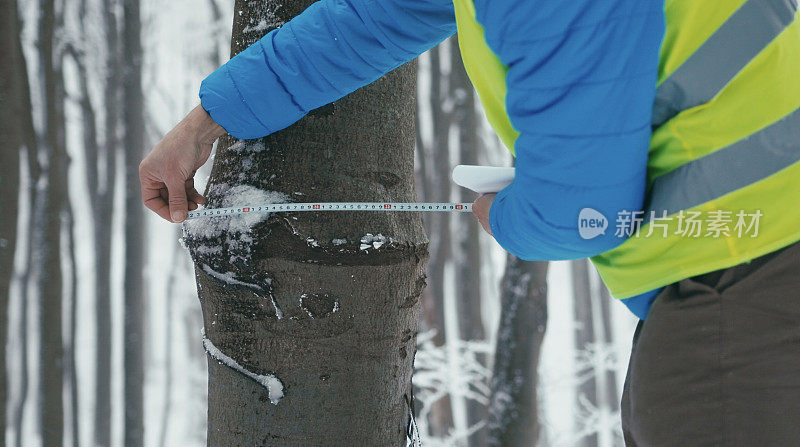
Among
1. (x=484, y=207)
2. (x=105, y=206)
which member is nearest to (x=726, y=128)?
(x=484, y=207)

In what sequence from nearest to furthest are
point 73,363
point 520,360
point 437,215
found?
point 520,360, point 73,363, point 437,215

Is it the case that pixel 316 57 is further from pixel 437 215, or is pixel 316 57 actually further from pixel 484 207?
pixel 437 215

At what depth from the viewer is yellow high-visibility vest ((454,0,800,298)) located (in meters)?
0.87

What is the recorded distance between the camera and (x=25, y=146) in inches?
271

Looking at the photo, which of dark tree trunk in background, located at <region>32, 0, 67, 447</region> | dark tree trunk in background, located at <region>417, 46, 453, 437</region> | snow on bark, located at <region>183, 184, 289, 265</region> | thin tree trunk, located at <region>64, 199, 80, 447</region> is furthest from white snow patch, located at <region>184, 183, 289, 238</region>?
thin tree trunk, located at <region>64, 199, 80, 447</region>

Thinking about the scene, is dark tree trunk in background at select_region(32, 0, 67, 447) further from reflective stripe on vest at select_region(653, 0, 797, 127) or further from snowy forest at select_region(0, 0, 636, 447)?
reflective stripe on vest at select_region(653, 0, 797, 127)

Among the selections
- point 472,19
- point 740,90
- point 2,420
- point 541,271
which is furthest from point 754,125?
point 2,420

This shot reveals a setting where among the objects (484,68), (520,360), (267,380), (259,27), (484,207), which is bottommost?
(520,360)

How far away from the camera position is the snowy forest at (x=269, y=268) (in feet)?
4.41

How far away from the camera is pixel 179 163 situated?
4.57 ft

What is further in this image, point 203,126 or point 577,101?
point 203,126

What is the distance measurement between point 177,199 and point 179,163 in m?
0.09

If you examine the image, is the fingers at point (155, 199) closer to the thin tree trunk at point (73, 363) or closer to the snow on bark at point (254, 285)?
the snow on bark at point (254, 285)

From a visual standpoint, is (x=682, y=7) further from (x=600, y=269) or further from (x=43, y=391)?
(x=43, y=391)
